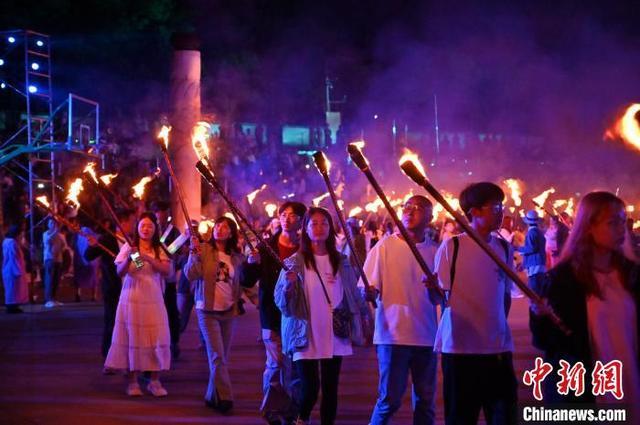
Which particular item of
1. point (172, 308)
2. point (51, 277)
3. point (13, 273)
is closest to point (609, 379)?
point (172, 308)

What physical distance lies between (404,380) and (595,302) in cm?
212

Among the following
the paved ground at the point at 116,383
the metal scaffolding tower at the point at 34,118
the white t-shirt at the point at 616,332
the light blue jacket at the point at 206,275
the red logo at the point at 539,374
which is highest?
the metal scaffolding tower at the point at 34,118

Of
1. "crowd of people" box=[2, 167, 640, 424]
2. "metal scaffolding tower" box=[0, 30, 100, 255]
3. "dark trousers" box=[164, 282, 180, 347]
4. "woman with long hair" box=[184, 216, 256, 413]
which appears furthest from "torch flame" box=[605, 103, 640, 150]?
"metal scaffolding tower" box=[0, 30, 100, 255]

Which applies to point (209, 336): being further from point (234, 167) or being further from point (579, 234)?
point (234, 167)

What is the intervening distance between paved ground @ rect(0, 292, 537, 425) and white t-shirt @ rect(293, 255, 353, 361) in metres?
1.19

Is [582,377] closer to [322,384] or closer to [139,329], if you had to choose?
[322,384]

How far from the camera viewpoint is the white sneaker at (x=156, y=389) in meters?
8.71

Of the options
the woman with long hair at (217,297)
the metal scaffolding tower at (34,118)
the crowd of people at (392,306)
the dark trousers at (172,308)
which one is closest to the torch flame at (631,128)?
the crowd of people at (392,306)

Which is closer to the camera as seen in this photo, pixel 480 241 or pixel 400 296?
pixel 480 241

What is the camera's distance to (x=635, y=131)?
6430 millimetres

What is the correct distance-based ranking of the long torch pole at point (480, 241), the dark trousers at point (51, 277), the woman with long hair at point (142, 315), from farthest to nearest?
the dark trousers at point (51, 277) < the woman with long hair at point (142, 315) < the long torch pole at point (480, 241)

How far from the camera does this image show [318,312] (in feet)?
21.2

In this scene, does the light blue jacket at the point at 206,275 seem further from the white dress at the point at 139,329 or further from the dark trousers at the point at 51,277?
the dark trousers at the point at 51,277

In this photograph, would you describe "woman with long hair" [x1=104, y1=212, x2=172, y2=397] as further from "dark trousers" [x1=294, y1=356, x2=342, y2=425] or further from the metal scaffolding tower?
the metal scaffolding tower
